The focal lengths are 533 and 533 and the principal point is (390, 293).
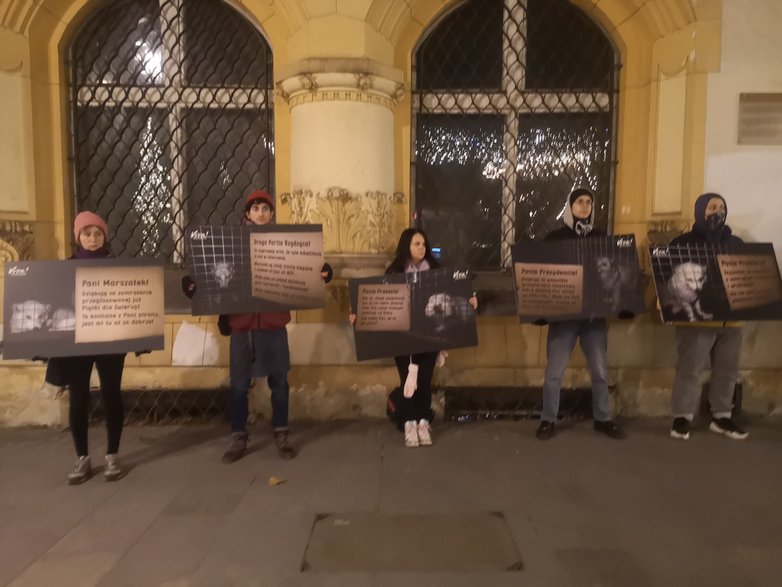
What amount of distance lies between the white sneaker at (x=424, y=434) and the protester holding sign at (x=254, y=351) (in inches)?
37.5

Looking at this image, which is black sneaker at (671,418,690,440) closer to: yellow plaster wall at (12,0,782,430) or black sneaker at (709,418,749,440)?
black sneaker at (709,418,749,440)

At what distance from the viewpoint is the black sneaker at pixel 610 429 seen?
418 centimetres

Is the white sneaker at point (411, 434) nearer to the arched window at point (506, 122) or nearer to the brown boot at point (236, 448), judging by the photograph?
the brown boot at point (236, 448)

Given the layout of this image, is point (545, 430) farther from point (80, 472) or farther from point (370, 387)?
point (80, 472)

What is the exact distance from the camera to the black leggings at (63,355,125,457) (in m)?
3.47

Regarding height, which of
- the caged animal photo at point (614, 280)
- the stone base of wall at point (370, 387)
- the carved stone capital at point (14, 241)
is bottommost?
the stone base of wall at point (370, 387)

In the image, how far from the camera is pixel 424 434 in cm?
408

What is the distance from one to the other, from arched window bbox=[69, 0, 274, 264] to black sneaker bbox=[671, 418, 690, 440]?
3979 mm

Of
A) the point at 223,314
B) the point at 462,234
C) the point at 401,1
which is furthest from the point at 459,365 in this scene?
the point at 401,1

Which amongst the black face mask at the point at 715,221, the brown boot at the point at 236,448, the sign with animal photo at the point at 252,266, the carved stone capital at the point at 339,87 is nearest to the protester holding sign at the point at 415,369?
the sign with animal photo at the point at 252,266

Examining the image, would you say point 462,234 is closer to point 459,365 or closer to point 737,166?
point 459,365

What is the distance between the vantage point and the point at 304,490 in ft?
10.9

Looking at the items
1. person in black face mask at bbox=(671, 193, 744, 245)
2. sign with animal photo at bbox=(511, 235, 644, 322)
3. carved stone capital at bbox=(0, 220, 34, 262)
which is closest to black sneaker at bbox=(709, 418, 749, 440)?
sign with animal photo at bbox=(511, 235, 644, 322)

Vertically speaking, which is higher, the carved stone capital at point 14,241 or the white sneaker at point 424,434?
the carved stone capital at point 14,241
